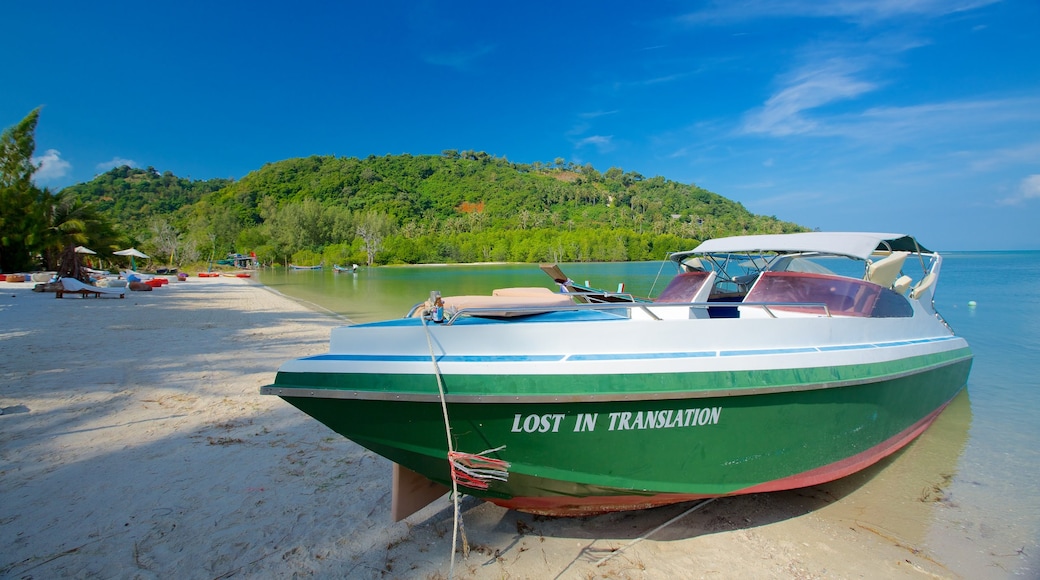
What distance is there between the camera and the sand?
10.0ft

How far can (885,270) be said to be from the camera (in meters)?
5.04

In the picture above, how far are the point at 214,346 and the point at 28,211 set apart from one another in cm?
2769

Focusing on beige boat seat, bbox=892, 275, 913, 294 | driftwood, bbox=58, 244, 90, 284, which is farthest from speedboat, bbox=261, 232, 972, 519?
driftwood, bbox=58, 244, 90, 284

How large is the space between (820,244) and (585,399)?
11.3 ft

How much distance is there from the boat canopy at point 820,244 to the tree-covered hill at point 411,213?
235 feet

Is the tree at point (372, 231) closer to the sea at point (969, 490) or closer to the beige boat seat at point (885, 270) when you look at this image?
the sea at point (969, 490)

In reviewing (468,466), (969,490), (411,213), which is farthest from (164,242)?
(969,490)

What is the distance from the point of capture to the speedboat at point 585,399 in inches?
108

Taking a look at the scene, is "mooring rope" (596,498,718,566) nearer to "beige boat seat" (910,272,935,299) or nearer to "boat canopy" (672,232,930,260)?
"boat canopy" (672,232,930,260)

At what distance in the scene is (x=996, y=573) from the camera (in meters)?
3.46

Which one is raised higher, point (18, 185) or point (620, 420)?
point (18, 185)

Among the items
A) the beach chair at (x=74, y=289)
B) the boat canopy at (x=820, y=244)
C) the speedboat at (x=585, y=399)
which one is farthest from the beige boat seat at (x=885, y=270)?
the beach chair at (x=74, y=289)

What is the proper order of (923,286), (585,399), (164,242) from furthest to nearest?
(164,242) < (923,286) < (585,399)

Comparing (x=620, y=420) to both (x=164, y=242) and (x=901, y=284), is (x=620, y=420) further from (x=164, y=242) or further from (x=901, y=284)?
(x=164, y=242)
